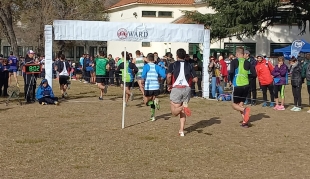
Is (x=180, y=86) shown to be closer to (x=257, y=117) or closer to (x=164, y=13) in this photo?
(x=257, y=117)

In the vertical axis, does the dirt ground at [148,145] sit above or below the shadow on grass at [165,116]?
below

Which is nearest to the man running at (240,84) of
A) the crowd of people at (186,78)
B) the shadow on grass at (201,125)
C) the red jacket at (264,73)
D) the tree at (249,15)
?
the crowd of people at (186,78)

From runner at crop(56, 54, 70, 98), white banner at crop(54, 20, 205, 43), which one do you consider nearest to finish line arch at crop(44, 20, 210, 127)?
white banner at crop(54, 20, 205, 43)

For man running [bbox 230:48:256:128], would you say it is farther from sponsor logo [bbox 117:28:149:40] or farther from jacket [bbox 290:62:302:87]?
sponsor logo [bbox 117:28:149:40]

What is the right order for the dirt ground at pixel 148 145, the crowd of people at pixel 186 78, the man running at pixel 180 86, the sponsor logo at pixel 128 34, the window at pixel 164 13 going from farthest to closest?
the window at pixel 164 13
the sponsor logo at pixel 128 34
the crowd of people at pixel 186 78
the man running at pixel 180 86
the dirt ground at pixel 148 145

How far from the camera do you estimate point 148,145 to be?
9531 millimetres

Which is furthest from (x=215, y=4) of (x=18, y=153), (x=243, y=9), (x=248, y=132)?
(x=18, y=153)

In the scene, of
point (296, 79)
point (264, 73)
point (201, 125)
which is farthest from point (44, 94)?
point (296, 79)

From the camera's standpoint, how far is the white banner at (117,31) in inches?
691

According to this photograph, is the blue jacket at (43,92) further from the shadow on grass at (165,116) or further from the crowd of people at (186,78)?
the shadow on grass at (165,116)

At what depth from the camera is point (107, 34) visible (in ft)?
58.7

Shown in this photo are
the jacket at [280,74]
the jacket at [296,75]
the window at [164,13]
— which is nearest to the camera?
the jacket at [296,75]

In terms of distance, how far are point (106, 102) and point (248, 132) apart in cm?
739

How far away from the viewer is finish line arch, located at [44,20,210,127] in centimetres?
1753
